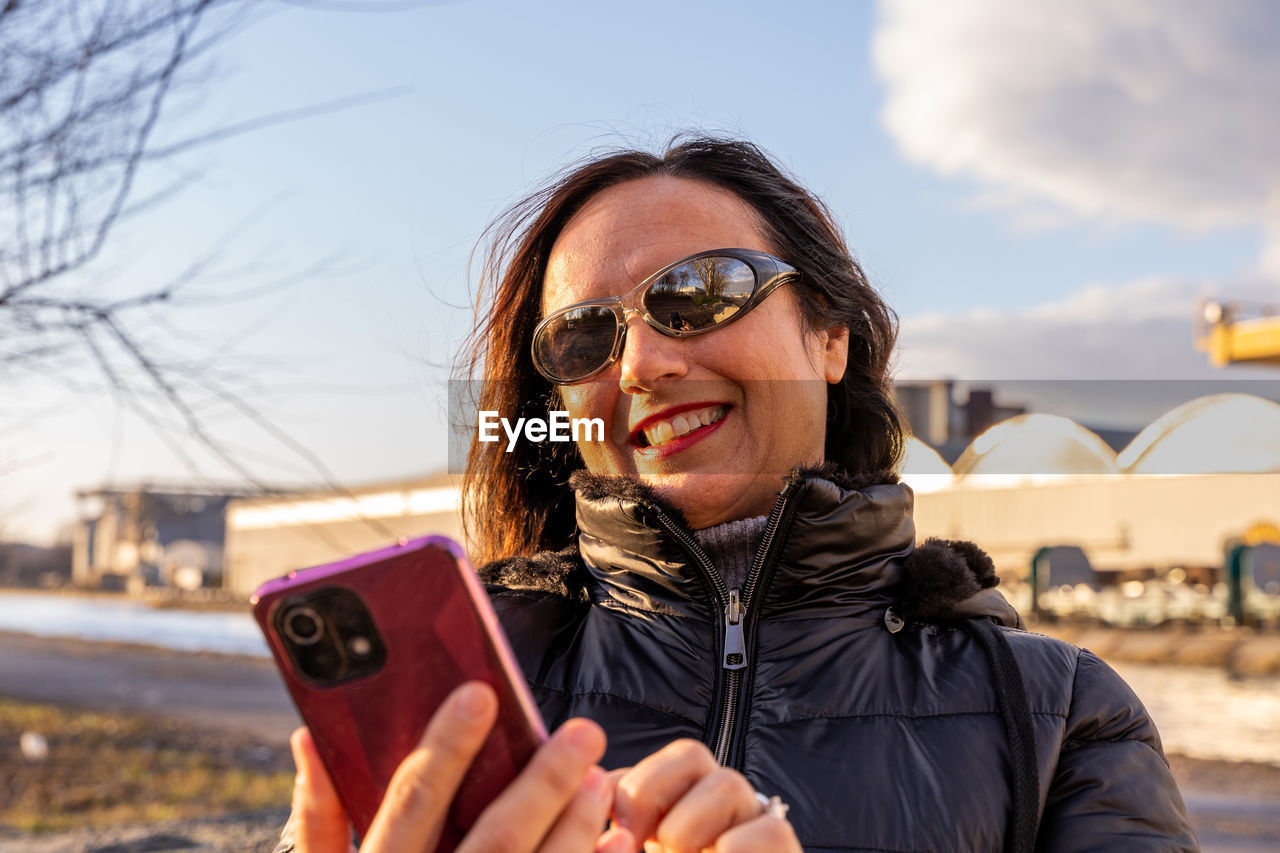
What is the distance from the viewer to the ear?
2.04 m

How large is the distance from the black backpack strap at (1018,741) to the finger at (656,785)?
679 mm

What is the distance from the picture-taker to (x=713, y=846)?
98cm

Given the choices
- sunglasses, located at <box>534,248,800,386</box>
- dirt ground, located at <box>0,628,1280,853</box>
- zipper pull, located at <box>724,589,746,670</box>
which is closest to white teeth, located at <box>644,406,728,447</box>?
sunglasses, located at <box>534,248,800,386</box>

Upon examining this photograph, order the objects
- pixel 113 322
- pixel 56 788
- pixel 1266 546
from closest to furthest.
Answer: pixel 113 322 → pixel 56 788 → pixel 1266 546

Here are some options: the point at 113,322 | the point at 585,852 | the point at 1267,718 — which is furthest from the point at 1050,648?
the point at 1267,718

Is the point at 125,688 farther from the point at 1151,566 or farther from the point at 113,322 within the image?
the point at 1151,566

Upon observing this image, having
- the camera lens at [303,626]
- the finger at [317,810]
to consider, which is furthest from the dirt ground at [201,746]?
the camera lens at [303,626]

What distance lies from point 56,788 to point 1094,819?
9.13 m

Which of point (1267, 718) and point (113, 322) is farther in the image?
point (1267, 718)

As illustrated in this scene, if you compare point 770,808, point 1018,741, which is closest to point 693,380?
point 1018,741

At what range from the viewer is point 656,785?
0.99 meters

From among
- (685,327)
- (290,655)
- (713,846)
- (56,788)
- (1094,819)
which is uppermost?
(685,327)

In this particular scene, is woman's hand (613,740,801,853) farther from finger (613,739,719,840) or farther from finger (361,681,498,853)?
finger (361,681,498,853)

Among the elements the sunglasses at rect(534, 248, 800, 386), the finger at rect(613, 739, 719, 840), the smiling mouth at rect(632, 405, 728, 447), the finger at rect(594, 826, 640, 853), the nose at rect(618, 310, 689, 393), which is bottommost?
the finger at rect(594, 826, 640, 853)
